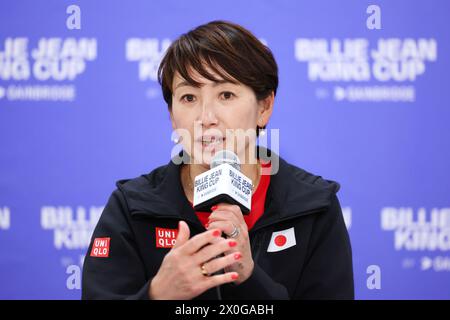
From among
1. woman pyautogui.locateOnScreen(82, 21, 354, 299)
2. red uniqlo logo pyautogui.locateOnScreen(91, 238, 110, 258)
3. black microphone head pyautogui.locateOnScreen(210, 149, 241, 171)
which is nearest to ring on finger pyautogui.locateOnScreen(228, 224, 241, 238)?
black microphone head pyautogui.locateOnScreen(210, 149, 241, 171)

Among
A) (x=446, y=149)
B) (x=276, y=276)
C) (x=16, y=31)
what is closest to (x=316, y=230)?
(x=276, y=276)

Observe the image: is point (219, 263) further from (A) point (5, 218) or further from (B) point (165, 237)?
(A) point (5, 218)

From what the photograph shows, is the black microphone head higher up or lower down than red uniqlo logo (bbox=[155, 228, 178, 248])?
higher up

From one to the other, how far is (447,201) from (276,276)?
3.49 ft

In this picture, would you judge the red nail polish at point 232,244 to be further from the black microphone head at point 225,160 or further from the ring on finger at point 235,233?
the black microphone head at point 225,160

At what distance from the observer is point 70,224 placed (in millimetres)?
2037

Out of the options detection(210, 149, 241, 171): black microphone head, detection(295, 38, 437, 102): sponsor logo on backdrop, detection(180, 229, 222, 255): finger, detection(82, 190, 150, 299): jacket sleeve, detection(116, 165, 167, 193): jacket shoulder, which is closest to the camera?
detection(180, 229, 222, 255): finger

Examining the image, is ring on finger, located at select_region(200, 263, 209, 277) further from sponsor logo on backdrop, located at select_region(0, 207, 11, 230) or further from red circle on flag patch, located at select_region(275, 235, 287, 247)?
sponsor logo on backdrop, located at select_region(0, 207, 11, 230)

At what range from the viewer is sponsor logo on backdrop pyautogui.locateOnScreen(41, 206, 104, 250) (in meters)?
2.03

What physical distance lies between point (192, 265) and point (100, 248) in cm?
32

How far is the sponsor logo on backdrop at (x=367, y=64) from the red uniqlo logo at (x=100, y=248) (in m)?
1.08

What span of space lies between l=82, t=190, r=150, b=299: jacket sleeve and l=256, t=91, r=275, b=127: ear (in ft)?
1.16

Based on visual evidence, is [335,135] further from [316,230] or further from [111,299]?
[111,299]
